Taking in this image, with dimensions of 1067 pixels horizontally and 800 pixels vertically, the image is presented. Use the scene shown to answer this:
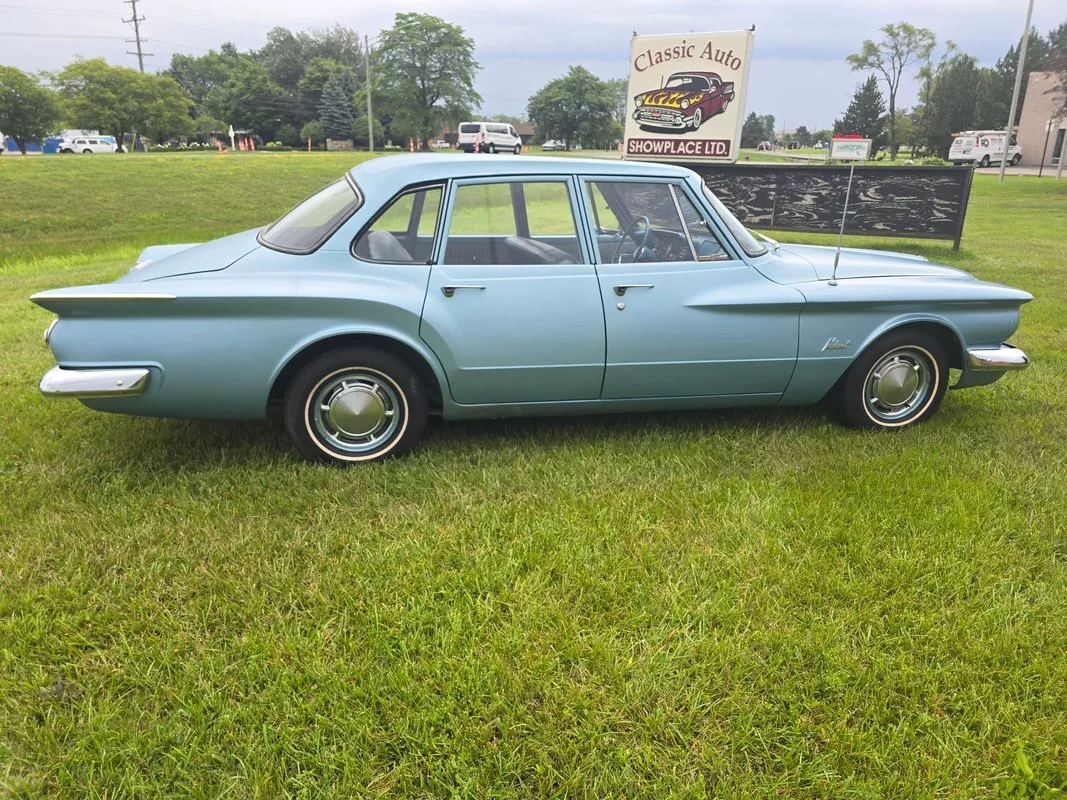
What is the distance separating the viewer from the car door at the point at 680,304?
147 inches

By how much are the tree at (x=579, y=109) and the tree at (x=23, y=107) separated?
54442 mm

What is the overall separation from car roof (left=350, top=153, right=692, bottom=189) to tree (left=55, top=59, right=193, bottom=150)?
60855 millimetres

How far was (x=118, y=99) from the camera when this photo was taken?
53.5m

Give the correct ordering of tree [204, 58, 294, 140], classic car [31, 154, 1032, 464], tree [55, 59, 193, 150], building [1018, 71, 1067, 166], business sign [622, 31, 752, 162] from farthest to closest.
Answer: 1. tree [204, 58, 294, 140]
2. tree [55, 59, 193, 150]
3. building [1018, 71, 1067, 166]
4. business sign [622, 31, 752, 162]
5. classic car [31, 154, 1032, 464]

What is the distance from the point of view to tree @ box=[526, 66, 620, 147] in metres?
86.6

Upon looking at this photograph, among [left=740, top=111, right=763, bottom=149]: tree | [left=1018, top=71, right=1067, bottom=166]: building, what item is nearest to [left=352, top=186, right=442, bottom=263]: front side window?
[left=1018, top=71, right=1067, bottom=166]: building

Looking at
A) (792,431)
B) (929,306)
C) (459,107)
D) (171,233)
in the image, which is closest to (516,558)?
(792,431)

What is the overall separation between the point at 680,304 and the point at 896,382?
144 cm

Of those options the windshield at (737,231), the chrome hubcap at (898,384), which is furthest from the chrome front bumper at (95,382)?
the chrome hubcap at (898,384)

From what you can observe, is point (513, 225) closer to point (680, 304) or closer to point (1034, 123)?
point (680, 304)

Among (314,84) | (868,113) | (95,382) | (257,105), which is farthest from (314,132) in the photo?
(95,382)

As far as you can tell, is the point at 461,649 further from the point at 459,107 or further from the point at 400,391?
the point at 459,107

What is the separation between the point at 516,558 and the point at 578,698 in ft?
2.48

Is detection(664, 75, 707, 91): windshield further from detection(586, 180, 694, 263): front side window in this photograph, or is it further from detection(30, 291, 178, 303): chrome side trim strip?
detection(30, 291, 178, 303): chrome side trim strip
